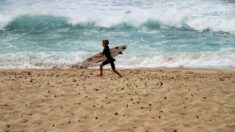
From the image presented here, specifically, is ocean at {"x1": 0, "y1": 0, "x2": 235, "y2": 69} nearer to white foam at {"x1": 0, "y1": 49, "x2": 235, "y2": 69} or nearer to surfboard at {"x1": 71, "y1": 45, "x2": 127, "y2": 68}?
white foam at {"x1": 0, "y1": 49, "x2": 235, "y2": 69}

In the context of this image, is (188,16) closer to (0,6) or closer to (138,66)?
(138,66)

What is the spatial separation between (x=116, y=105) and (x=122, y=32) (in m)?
12.9

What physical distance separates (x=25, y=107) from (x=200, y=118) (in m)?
3.25

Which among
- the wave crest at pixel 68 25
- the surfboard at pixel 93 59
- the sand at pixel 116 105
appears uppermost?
the wave crest at pixel 68 25

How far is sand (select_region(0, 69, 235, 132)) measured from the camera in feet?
20.6

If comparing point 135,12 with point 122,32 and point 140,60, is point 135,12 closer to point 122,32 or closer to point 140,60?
point 122,32

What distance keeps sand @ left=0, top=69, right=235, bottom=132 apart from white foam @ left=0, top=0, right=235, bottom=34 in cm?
1182

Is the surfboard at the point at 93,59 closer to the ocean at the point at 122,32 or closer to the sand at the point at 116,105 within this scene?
the ocean at the point at 122,32

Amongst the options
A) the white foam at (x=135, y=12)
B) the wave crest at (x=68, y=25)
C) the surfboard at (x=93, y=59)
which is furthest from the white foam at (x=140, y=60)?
the wave crest at (x=68, y=25)

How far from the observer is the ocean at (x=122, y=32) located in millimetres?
14344

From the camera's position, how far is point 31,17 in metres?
23.9

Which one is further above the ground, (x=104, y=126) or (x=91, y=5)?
(x=91, y=5)

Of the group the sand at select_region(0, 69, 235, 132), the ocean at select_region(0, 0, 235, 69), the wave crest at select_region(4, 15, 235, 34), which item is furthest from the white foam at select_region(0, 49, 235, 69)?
the wave crest at select_region(4, 15, 235, 34)

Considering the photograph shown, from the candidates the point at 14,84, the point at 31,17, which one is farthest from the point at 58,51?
the point at 31,17
